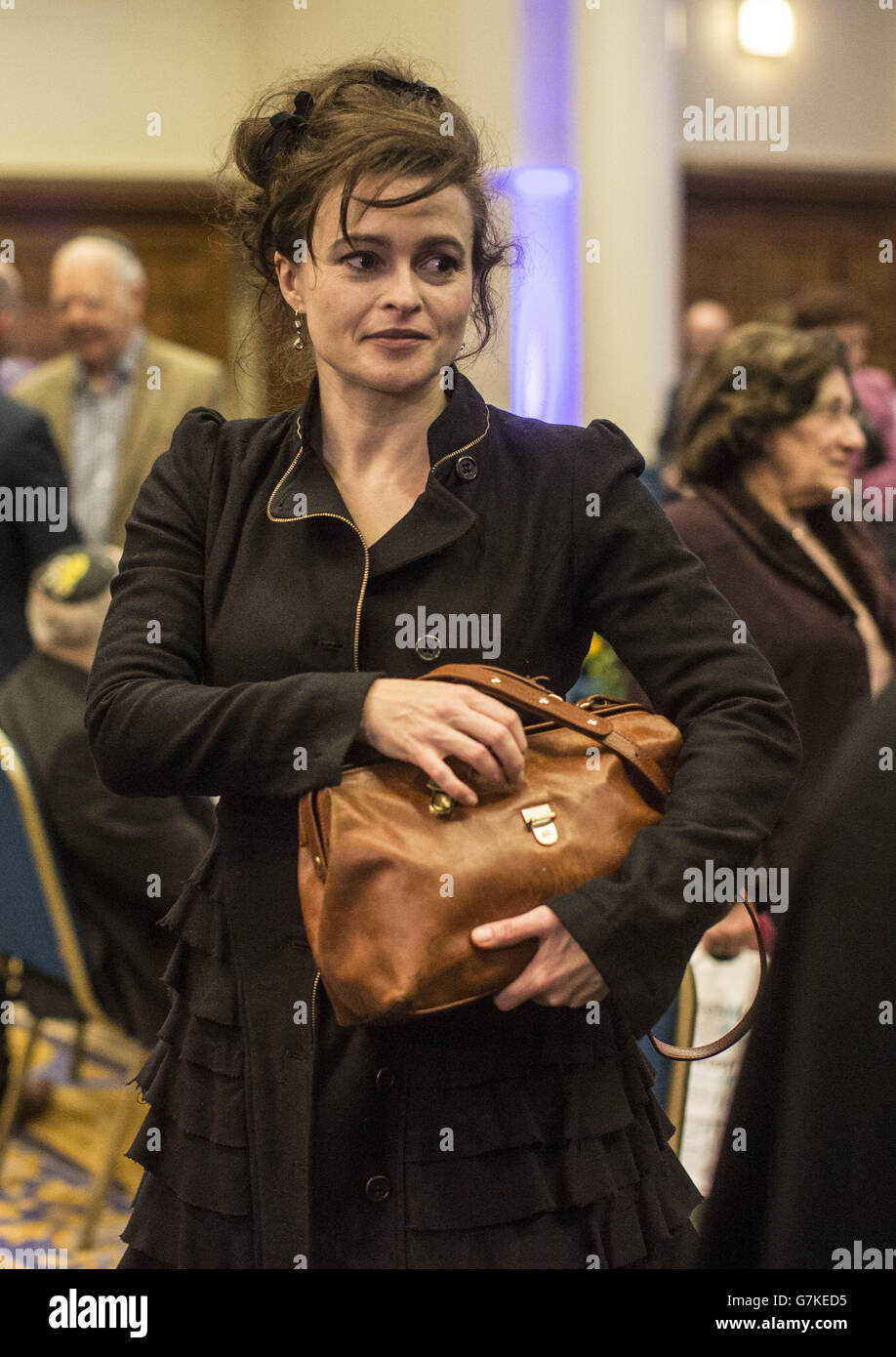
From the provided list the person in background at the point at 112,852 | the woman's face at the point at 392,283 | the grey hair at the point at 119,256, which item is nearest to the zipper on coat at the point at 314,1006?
the woman's face at the point at 392,283

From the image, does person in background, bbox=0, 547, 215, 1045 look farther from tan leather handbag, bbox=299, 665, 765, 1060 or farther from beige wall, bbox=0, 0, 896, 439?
beige wall, bbox=0, 0, 896, 439

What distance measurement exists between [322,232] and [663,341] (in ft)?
17.1

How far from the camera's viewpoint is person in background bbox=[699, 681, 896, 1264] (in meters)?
0.67

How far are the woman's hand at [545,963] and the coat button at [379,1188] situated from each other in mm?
192

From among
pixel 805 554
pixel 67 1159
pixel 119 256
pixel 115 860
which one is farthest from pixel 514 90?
pixel 67 1159

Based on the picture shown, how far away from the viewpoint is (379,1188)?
1236 millimetres

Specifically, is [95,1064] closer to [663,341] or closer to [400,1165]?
[400,1165]

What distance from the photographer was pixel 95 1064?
3.93 metres

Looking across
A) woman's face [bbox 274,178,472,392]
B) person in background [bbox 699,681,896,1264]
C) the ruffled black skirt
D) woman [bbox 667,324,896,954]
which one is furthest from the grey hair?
person in background [bbox 699,681,896,1264]

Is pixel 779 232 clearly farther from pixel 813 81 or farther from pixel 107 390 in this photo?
pixel 107 390

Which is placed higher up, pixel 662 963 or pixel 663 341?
pixel 663 341

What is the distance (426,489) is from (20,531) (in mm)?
2257

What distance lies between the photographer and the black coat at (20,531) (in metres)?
3.38
